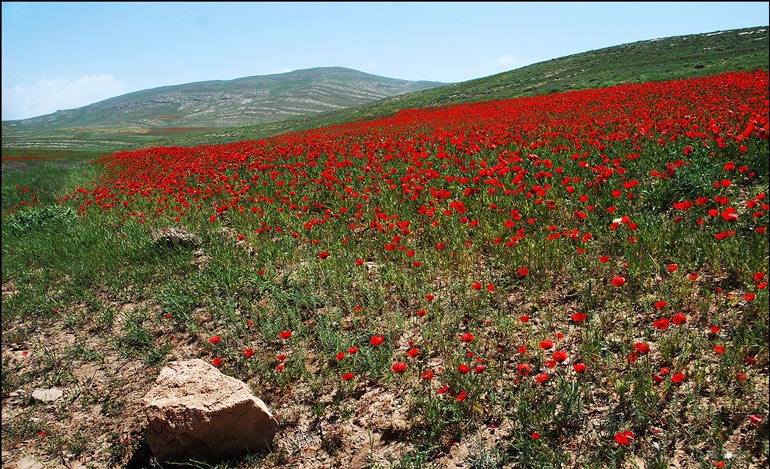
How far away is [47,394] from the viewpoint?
4.37 meters

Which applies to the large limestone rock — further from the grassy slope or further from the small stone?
the grassy slope

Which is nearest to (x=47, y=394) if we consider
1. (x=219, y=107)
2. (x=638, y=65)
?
(x=638, y=65)

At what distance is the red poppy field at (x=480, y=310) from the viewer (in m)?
2.73

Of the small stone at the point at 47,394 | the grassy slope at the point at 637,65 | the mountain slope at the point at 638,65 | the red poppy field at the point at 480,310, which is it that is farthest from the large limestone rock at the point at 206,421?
the grassy slope at the point at 637,65

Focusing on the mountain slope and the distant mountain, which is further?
the distant mountain

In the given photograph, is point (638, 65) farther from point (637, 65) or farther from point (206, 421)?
point (206, 421)

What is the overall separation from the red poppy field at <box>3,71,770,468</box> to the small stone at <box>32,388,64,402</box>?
0.90 feet

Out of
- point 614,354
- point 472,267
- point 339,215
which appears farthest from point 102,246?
point 614,354

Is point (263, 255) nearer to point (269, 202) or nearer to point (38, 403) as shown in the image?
point (269, 202)

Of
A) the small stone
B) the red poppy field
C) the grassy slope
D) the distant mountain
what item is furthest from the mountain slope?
the distant mountain

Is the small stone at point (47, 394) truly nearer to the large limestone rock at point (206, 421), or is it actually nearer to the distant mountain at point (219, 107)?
the large limestone rock at point (206, 421)

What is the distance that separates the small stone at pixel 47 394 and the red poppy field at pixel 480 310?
10.7 inches

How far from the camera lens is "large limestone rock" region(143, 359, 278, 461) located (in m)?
3.05

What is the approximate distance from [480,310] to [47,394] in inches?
172
